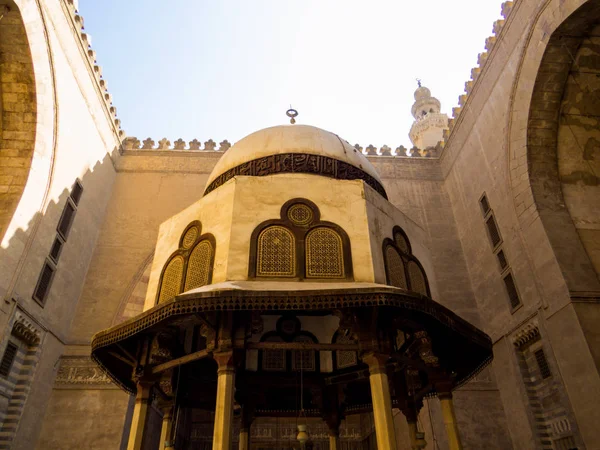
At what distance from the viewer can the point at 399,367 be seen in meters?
6.21

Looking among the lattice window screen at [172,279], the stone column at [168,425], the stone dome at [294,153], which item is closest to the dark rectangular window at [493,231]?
the stone dome at [294,153]

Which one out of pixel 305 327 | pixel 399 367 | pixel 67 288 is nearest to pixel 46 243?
pixel 67 288

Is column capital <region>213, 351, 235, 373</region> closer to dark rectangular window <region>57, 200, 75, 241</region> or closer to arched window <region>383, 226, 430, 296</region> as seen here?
arched window <region>383, 226, 430, 296</region>

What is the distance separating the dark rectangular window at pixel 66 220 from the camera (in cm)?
1073

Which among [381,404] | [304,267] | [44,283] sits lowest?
[381,404]

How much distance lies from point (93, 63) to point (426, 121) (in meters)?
15.9

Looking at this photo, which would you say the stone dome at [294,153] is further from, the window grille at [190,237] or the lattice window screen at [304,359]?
the lattice window screen at [304,359]

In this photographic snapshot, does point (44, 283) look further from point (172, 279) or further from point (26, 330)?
point (172, 279)

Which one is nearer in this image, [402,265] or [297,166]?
[402,265]

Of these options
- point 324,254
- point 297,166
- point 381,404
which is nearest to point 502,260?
point 297,166

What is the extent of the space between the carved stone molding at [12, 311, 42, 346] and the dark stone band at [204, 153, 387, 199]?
542 centimetres

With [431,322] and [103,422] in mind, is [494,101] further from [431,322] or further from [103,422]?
[103,422]

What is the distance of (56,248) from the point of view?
10.6 metres

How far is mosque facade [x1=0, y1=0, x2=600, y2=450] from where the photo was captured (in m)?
5.71
